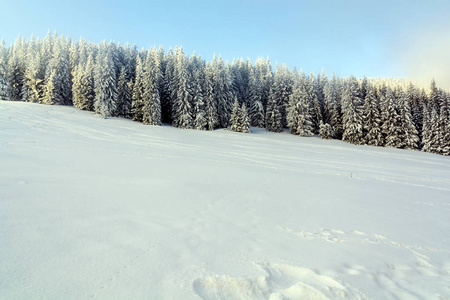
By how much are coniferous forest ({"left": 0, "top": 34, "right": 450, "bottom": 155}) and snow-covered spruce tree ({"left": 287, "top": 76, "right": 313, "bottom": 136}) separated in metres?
0.20

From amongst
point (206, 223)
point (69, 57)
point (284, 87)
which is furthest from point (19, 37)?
point (206, 223)

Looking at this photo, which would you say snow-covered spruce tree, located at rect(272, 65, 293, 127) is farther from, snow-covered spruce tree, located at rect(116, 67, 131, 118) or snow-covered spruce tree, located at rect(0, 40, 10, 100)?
snow-covered spruce tree, located at rect(0, 40, 10, 100)

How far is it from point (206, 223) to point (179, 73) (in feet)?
145

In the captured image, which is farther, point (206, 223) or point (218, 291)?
point (206, 223)

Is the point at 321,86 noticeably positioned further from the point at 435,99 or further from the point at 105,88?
the point at 105,88

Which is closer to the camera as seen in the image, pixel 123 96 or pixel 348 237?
pixel 348 237

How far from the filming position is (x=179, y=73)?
4512cm

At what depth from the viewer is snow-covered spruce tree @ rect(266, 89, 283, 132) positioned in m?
49.0

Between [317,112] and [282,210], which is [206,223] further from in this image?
[317,112]

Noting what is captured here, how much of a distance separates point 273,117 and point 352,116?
14843mm

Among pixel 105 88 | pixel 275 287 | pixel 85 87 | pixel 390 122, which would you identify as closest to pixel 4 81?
pixel 85 87

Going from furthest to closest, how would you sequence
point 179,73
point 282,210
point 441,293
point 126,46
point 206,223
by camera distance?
point 126,46
point 179,73
point 282,210
point 206,223
point 441,293

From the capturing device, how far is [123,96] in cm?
4625

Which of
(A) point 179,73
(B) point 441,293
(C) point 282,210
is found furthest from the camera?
(A) point 179,73
